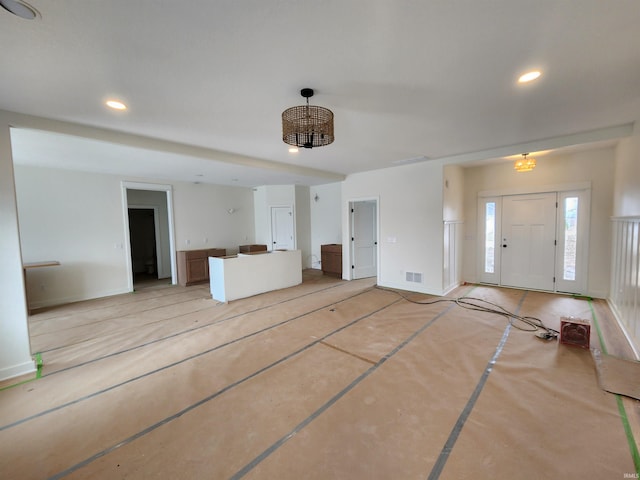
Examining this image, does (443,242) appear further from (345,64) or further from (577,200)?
(345,64)

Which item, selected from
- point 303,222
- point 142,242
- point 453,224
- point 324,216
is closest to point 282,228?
point 303,222

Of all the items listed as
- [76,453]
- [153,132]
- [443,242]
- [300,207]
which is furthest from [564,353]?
[300,207]

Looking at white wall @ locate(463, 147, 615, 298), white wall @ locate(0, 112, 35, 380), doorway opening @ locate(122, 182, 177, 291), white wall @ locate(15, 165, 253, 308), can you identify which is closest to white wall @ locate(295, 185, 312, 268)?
white wall @ locate(15, 165, 253, 308)

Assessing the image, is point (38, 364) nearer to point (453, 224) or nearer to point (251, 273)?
point (251, 273)

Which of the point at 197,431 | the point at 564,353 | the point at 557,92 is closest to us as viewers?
the point at 197,431

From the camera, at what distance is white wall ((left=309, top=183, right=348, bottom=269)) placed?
25.0 ft

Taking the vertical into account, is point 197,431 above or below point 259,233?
below

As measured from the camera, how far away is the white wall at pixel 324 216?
7.62 meters

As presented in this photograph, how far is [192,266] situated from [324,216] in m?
3.85

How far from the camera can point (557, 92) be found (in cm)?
243

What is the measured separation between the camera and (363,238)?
6.66 meters

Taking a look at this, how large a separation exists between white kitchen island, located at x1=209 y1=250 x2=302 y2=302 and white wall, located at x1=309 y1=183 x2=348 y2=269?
1906mm

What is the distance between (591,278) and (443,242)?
8.48ft

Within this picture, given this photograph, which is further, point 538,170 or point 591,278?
point 538,170
